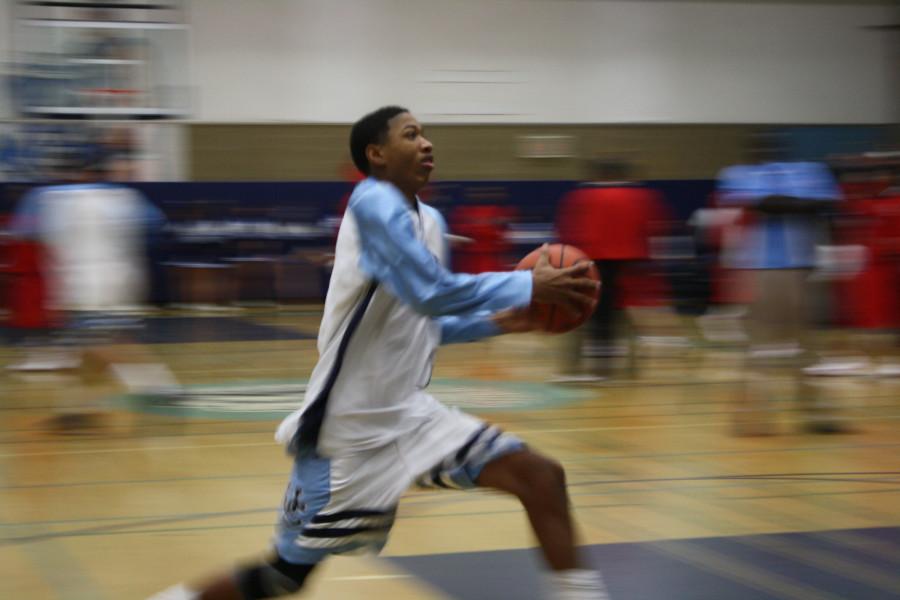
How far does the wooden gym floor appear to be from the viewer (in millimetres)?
4754

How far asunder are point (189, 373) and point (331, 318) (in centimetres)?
772

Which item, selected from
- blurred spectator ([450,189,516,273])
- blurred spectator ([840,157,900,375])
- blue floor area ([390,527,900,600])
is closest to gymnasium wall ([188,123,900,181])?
blurred spectator ([450,189,516,273])

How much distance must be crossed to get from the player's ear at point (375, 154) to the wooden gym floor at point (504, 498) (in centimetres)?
155

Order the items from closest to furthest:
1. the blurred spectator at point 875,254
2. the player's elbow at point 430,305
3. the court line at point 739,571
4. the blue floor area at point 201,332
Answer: the player's elbow at point 430,305, the court line at point 739,571, the blurred spectator at point 875,254, the blue floor area at point 201,332

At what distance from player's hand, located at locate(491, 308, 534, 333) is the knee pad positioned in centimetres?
84

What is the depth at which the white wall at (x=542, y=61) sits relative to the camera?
19.8 metres

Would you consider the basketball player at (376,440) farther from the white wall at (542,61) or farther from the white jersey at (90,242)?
the white wall at (542,61)

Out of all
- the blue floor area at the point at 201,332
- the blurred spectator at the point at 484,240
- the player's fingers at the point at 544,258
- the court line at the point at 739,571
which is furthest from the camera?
the blurred spectator at the point at 484,240

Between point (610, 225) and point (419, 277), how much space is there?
22.6 ft

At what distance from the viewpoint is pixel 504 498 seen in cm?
624

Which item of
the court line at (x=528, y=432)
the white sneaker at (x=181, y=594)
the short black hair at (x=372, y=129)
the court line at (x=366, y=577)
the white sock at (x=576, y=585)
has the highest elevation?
the short black hair at (x=372, y=129)

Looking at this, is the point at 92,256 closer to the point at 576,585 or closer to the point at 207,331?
the point at 576,585

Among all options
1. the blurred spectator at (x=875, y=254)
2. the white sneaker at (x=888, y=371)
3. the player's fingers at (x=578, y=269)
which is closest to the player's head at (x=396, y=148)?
the player's fingers at (x=578, y=269)

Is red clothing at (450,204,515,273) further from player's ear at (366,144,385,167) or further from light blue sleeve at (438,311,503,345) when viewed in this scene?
player's ear at (366,144,385,167)
